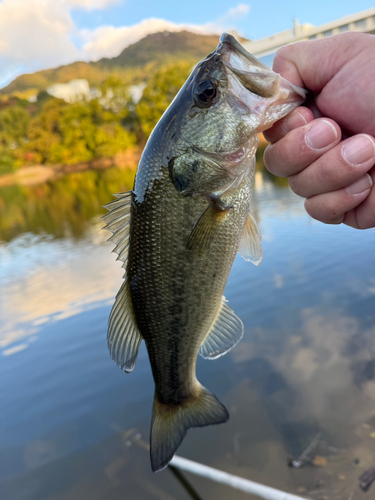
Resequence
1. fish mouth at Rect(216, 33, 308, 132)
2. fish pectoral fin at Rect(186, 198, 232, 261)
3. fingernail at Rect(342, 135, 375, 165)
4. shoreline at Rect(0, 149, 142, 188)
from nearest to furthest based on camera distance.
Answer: fish mouth at Rect(216, 33, 308, 132)
fish pectoral fin at Rect(186, 198, 232, 261)
fingernail at Rect(342, 135, 375, 165)
shoreline at Rect(0, 149, 142, 188)

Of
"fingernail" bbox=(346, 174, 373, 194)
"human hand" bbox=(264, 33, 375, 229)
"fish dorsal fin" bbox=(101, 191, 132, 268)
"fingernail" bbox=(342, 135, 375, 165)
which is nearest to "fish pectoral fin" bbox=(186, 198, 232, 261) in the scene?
"fish dorsal fin" bbox=(101, 191, 132, 268)

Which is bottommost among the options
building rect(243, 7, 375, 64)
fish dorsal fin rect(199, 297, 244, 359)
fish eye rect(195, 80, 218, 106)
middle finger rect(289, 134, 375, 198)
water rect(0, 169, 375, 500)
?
A: water rect(0, 169, 375, 500)

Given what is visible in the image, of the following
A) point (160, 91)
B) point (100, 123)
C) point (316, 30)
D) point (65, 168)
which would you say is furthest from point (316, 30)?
point (65, 168)

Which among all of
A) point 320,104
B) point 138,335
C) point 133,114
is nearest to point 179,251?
point 138,335

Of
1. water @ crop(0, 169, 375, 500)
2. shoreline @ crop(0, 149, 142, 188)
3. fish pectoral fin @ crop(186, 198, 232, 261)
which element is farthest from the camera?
shoreline @ crop(0, 149, 142, 188)

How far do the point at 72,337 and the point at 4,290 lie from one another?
464 cm

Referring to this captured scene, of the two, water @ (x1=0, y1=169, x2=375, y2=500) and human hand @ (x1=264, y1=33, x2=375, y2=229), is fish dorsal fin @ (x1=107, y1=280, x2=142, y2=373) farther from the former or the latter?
water @ (x1=0, y1=169, x2=375, y2=500)

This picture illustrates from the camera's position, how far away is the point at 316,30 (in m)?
45.6

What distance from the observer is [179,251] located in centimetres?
194

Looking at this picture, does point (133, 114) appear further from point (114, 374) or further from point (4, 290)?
point (114, 374)

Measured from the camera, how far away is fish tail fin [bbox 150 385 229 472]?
2.26 m

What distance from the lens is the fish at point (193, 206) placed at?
1.82 m

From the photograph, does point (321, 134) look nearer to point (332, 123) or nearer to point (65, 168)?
point (332, 123)

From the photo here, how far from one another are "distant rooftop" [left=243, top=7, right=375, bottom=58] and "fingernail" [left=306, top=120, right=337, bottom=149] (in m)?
42.6
